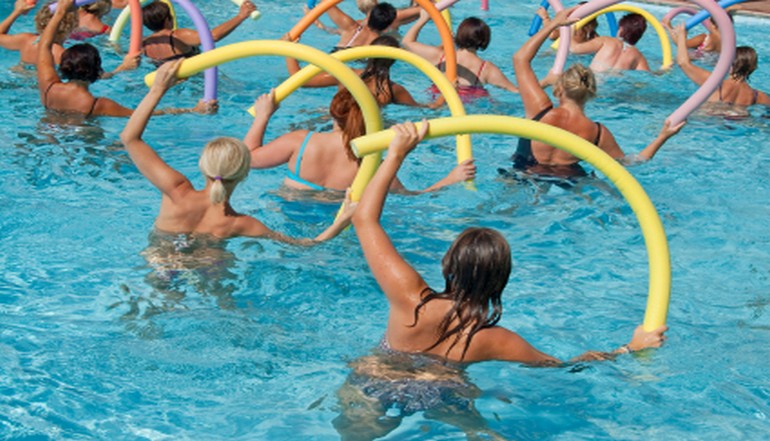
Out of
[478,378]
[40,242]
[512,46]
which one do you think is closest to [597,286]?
[478,378]

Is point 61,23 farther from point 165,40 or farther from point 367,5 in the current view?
point 367,5

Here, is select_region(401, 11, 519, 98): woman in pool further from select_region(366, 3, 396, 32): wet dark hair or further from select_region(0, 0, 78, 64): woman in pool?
select_region(0, 0, 78, 64): woman in pool

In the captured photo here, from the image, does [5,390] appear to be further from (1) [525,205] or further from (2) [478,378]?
(1) [525,205]

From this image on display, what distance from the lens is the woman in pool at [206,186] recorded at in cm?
639

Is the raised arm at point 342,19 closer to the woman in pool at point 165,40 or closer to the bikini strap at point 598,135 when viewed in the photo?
the woman in pool at point 165,40

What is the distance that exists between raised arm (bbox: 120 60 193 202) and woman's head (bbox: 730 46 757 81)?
23.4 ft

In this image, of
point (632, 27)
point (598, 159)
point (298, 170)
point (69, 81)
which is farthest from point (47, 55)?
point (632, 27)

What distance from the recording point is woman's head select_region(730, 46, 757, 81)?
37.9 ft

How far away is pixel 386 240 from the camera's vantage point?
16.9 ft

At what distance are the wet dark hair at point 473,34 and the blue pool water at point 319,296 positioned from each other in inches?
27.5

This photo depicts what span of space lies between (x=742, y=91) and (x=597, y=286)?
16.0 ft

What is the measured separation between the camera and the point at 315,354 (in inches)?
257

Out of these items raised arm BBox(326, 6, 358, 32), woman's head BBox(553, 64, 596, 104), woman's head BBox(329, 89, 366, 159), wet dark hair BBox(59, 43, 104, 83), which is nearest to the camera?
woman's head BBox(329, 89, 366, 159)

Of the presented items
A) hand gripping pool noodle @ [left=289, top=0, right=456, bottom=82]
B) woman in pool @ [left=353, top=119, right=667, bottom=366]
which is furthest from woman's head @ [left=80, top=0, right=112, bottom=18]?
woman in pool @ [left=353, top=119, right=667, bottom=366]
